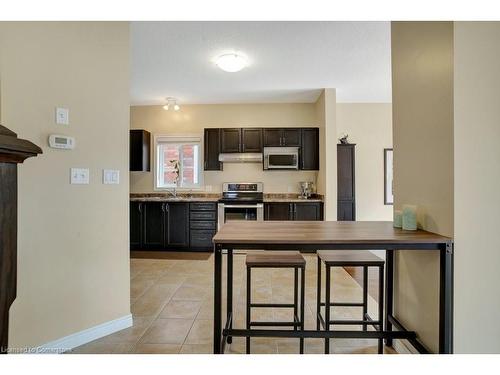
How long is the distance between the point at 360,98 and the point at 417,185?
3965 millimetres

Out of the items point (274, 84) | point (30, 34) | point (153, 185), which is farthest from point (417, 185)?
point (153, 185)

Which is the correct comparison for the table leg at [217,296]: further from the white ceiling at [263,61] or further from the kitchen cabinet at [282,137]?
the kitchen cabinet at [282,137]

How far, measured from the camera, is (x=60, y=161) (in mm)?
1870

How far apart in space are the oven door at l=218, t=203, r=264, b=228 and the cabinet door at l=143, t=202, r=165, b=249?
1031 mm

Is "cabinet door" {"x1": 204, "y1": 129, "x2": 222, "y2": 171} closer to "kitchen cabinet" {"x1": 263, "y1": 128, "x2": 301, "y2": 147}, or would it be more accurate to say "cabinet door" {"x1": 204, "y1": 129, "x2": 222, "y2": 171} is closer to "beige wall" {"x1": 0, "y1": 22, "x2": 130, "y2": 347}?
"kitchen cabinet" {"x1": 263, "y1": 128, "x2": 301, "y2": 147}

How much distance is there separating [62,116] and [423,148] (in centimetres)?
232

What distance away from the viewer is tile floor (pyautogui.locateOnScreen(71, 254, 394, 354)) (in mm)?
1951

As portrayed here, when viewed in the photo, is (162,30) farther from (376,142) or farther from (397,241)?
(376,142)

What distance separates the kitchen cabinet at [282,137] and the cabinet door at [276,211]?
1115 mm

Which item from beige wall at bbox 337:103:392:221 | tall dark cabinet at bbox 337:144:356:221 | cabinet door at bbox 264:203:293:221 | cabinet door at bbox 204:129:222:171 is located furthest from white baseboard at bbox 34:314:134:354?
beige wall at bbox 337:103:392:221

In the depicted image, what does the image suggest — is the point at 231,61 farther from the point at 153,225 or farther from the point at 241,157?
the point at 153,225

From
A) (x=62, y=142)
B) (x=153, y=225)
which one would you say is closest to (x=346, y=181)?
(x=153, y=225)

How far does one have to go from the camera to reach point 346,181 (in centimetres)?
500

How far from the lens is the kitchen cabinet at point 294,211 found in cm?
469
